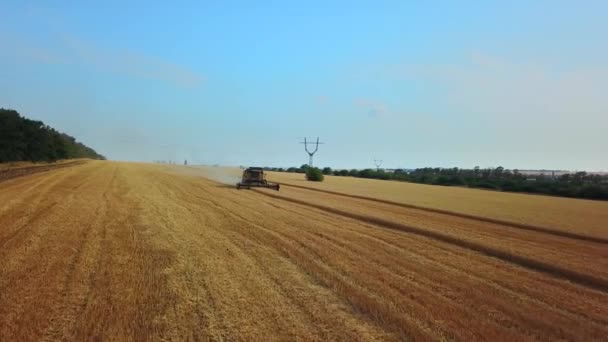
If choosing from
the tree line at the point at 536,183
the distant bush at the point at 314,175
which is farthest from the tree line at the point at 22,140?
the tree line at the point at 536,183

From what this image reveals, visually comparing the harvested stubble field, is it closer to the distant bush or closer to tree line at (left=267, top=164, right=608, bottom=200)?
tree line at (left=267, top=164, right=608, bottom=200)

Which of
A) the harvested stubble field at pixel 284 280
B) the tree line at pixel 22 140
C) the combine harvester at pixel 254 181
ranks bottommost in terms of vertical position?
the harvested stubble field at pixel 284 280

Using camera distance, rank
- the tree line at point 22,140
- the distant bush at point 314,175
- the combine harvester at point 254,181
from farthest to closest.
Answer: the tree line at point 22,140 < the distant bush at point 314,175 < the combine harvester at point 254,181

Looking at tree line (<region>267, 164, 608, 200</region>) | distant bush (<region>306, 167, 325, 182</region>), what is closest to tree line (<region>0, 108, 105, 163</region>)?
distant bush (<region>306, 167, 325, 182</region>)

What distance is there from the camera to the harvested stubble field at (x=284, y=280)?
20.4 ft

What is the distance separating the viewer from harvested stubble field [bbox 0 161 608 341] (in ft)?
20.4

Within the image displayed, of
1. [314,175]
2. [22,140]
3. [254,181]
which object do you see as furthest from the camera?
[22,140]

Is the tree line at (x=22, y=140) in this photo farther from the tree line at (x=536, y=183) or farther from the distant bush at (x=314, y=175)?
the tree line at (x=536, y=183)

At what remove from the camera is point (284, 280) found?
831 cm

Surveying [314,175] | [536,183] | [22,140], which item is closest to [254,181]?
[314,175]

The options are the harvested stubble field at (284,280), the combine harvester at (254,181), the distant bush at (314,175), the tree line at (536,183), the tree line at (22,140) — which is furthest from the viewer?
the tree line at (22,140)

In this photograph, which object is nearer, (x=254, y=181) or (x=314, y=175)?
(x=254, y=181)

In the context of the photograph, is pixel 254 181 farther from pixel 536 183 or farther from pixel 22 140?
pixel 22 140

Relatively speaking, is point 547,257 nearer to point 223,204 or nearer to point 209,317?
point 209,317
